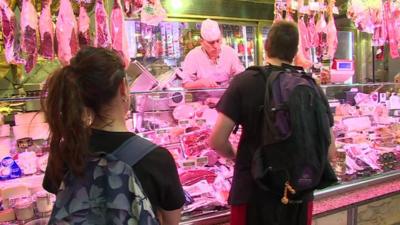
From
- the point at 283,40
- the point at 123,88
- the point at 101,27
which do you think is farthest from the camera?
the point at 101,27

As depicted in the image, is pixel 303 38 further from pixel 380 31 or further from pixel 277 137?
pixel 277 137

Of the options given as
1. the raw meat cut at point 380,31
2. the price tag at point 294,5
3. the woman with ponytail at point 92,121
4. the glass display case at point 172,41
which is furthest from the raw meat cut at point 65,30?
the raw meat cut at point 380,31

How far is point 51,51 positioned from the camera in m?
2.23

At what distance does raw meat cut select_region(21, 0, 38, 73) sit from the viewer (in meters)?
2.14

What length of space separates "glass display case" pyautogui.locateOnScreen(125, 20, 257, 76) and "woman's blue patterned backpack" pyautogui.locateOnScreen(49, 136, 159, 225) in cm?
354

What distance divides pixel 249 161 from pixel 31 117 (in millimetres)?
→ 1233

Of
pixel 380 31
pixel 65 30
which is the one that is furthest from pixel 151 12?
pixel 380 31

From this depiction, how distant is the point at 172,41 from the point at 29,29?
3241 millimetres

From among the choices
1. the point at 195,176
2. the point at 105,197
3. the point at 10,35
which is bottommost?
the point at 195,176

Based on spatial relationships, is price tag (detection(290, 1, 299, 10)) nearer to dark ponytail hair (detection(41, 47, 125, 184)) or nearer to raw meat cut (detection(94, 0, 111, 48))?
raw meat cut (detection(94, 0, 111, 48))

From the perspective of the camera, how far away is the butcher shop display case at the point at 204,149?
81.0 inches

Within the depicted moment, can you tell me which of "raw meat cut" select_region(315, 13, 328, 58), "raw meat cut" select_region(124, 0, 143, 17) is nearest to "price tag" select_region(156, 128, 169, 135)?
"raw meat cut" select_region(124, 0, 143, 17)

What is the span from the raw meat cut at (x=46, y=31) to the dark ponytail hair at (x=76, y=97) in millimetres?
1079

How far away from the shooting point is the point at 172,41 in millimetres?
5301
